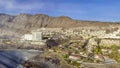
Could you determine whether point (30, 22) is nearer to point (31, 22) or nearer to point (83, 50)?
point (31, 22)

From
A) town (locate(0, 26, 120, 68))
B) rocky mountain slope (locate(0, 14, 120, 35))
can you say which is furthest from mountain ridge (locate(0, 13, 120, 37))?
town (locate(0, 26, 120, 68))

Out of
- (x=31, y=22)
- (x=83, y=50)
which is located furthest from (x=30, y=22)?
(x=83, y=50)

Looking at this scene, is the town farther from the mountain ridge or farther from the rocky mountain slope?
the mountain ridge

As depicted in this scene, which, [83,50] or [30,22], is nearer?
[83,50]

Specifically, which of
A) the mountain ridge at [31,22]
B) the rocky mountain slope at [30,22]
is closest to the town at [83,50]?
the rocky mountain slope at [30,22]

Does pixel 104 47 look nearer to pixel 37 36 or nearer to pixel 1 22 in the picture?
Result: pixel 37 36

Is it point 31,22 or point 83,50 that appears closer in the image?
point 83,50

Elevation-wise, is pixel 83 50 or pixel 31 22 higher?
pixel 31 22

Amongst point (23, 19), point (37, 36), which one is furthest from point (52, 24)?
point (37, 36)

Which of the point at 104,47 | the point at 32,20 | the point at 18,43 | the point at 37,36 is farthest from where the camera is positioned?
the point at 32,20
